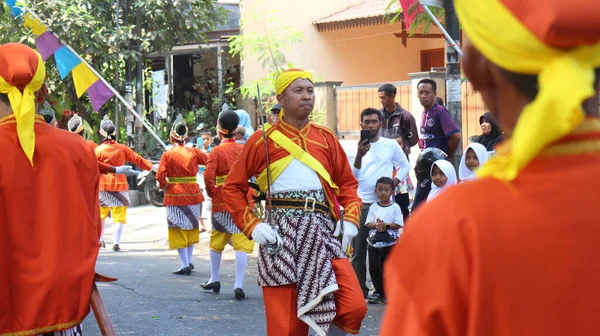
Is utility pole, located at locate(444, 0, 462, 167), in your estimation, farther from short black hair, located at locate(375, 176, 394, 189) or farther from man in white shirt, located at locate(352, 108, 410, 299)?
short black hair, located at locate(375, 176, 394, 189)

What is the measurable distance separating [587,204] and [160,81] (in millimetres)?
23890

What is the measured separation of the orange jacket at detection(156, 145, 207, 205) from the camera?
34.8 feet

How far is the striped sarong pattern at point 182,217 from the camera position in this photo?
10.5 metres

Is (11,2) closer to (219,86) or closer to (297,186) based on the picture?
(297,186)

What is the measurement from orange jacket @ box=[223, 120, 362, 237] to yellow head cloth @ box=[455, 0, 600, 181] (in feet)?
13.4

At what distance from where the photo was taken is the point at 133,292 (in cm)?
945

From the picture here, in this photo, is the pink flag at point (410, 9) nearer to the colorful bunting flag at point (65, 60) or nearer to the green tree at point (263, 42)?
the colorful bunting flag at point (65, 60)

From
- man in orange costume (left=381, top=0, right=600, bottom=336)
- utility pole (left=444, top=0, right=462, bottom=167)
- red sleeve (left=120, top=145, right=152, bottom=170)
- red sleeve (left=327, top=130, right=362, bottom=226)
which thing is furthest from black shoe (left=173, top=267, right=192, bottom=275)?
man in orange costume (left=381, top=0, right=600, bottom=336)

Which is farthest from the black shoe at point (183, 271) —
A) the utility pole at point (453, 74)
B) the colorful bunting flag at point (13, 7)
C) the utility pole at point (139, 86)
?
the utility pole at point (139, 86)

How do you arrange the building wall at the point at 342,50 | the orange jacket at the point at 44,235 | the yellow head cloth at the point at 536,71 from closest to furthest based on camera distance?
the yellow head cloth at the point at 536,71 → the orange jacket at the point at 44,235 → the building wall at the point at 342,50

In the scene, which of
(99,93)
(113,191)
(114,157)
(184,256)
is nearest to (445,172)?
(184,256)

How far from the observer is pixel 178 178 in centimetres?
1070

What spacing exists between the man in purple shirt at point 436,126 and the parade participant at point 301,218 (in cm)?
273

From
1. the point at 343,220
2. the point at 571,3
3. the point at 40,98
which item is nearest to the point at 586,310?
the point at 571,3
